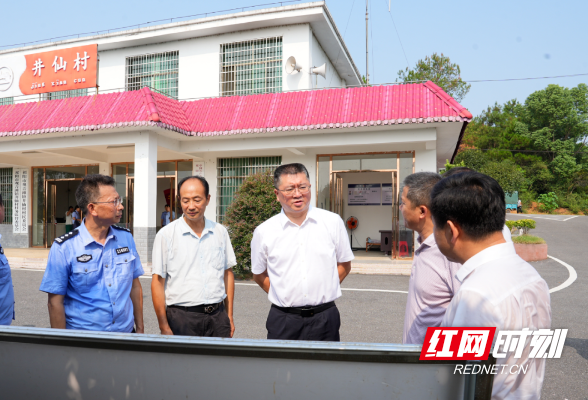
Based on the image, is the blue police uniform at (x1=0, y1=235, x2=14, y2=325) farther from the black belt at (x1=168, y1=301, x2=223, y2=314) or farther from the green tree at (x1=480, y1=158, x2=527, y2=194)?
the green tree at (x1=480, y1=158, x2=527, y2=194)

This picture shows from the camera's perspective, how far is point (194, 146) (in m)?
→ 11.9

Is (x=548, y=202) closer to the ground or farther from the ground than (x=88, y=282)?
farther from the ground

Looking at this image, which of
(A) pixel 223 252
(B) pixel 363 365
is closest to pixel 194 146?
(A) pixel 223 252

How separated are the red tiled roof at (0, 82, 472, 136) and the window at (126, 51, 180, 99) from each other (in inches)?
89.2

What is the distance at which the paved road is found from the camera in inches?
153

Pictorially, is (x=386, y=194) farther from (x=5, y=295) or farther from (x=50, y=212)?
(x=5, y=295)

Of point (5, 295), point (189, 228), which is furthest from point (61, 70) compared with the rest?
point (189, 228)

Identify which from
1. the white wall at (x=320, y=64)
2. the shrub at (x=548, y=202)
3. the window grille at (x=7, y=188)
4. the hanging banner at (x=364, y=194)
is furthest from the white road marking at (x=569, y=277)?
the shrub at (x=548, y=202)

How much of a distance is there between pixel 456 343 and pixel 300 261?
168cm

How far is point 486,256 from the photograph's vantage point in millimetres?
1318

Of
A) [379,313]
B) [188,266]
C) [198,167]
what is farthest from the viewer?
[198,167]

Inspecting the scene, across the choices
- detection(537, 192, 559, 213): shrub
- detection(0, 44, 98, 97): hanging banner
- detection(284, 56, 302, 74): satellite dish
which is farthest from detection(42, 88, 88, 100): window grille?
detection(537, 192, 559, 213): shrub

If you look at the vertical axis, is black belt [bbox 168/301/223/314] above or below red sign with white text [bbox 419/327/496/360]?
below

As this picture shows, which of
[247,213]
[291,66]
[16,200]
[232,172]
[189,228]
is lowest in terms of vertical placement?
[247,213]
